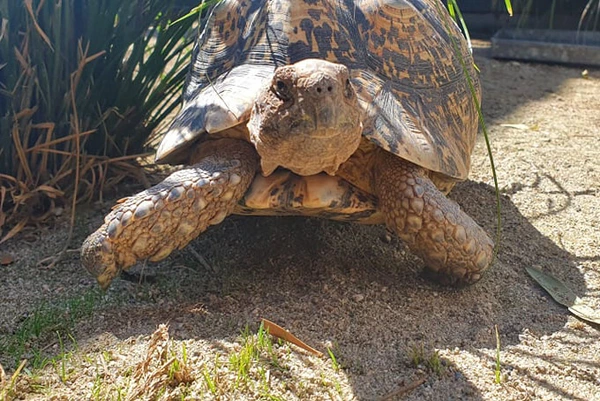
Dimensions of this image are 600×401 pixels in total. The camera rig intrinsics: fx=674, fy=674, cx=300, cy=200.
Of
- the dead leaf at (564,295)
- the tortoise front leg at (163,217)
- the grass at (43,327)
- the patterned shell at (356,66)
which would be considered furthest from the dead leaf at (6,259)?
the dead leaf at (564,295)

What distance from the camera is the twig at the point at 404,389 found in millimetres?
1659

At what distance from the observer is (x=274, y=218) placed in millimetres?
2754

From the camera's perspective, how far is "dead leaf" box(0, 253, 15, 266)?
2.49 metres

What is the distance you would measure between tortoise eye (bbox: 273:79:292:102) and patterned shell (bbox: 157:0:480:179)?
0.29 m

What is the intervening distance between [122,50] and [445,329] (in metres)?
1.80

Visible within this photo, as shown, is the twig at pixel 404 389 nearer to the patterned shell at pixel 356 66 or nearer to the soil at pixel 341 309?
the soil at pixel 341 309

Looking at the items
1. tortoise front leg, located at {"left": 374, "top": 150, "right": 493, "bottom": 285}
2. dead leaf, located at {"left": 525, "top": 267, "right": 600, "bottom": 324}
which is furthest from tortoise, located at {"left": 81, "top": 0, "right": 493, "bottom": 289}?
dead leaf, located at {"left": 525, "top": 267, "right": 600, "bottom": 324}

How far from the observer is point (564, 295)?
2.33 metres

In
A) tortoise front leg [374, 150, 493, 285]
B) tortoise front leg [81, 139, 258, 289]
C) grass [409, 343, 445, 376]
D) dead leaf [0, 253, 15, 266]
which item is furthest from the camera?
dead leaf [0, 253, 15, 266]

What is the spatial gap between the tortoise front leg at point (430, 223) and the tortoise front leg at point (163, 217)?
47 centimetres

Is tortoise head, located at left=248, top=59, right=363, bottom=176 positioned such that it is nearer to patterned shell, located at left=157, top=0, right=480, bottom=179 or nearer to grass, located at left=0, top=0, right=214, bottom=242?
patterned shell, located at left=157, top=0, right=480, bottom=179

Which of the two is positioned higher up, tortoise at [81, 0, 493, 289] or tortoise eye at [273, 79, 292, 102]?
tortoise eye at [273, 79, 292, 102]

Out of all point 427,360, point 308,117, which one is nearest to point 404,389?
point 427,360

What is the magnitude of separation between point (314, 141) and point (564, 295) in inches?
43.6
